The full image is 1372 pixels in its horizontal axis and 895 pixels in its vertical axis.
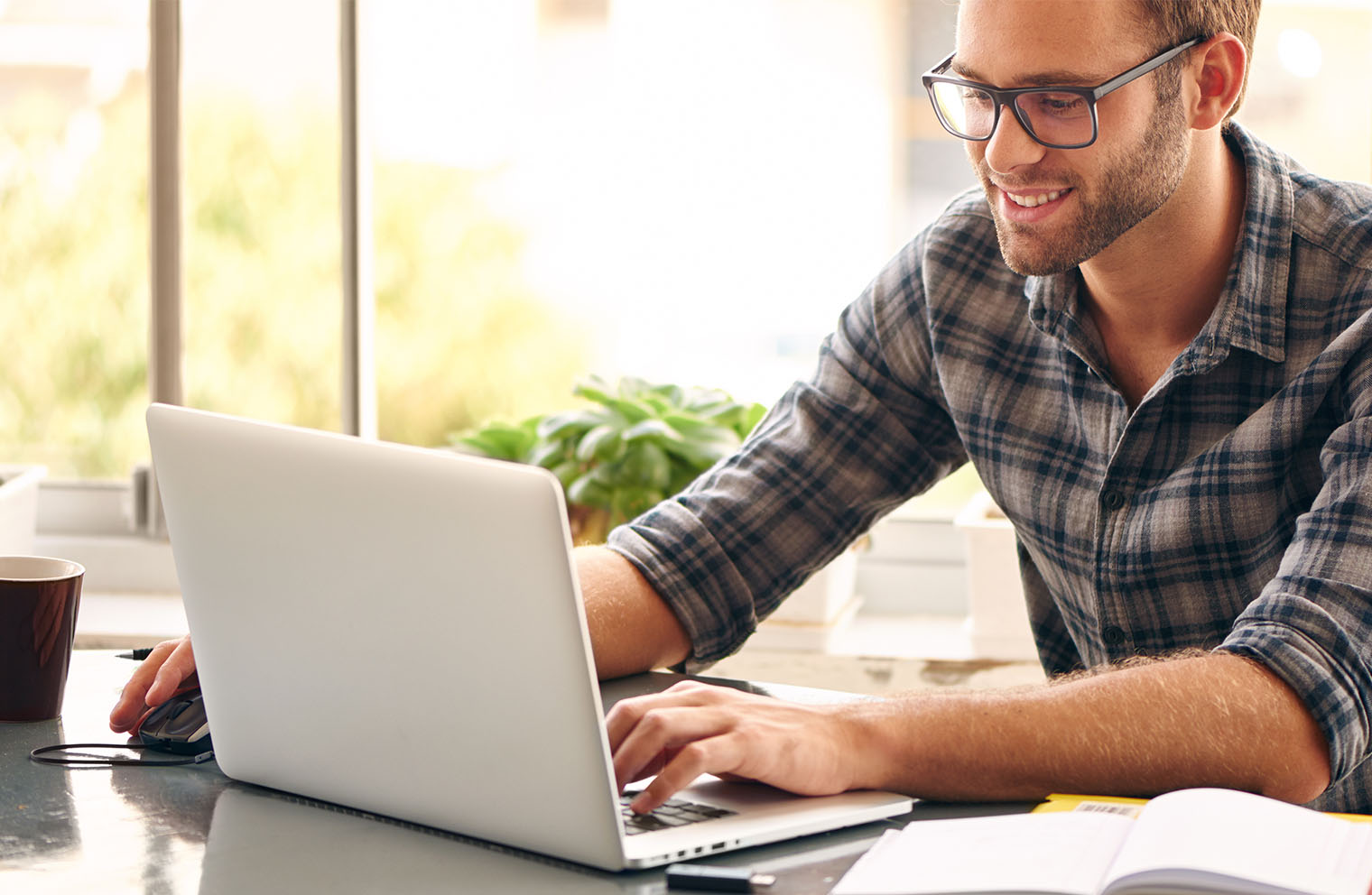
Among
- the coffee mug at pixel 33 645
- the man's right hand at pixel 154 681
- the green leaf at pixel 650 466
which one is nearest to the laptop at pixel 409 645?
the man's right hand at pixel 154 681

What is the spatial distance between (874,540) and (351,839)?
5.89ft

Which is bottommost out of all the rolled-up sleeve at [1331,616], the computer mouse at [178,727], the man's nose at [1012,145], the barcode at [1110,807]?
the computer mouse at [178,727]

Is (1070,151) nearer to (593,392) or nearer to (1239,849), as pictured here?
(1239,849)

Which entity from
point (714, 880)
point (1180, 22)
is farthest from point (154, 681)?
point (1180, 22)

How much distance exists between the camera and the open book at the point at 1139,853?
2.49 feet

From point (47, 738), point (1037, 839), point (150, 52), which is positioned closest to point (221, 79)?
point (150, 52)

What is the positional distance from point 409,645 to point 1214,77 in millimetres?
929

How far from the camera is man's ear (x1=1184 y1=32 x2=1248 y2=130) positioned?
54.6 inches

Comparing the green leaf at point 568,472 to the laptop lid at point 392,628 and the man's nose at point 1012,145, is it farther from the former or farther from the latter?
the laptop lid at point 392,628

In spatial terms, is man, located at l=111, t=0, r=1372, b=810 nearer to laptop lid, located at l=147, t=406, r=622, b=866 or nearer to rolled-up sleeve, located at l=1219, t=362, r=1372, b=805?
rolled-up sleeve, located at l=1219, t=362, r=1372, b=805

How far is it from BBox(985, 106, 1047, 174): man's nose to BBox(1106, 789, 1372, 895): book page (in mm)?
633

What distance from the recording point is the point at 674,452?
2.29 metres

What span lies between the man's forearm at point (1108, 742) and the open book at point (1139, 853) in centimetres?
9

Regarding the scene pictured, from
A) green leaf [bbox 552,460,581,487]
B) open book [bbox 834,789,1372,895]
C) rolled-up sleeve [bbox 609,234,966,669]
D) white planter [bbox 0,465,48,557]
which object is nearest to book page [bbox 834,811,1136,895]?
open book [bbox 834,789,1372,895]
